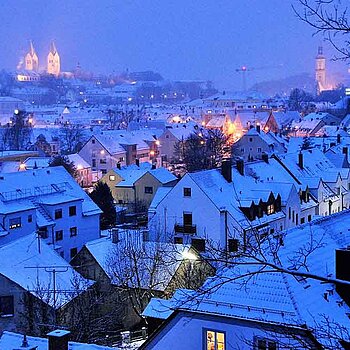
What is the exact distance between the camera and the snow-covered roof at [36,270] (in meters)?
20.0

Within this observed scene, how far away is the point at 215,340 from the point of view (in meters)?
12.1

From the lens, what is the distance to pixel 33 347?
11.7m

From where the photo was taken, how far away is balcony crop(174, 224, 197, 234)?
28297 mm

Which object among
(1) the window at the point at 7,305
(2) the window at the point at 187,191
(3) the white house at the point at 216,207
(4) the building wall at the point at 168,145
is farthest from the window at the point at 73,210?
(4) the building wall at the point at 168,145

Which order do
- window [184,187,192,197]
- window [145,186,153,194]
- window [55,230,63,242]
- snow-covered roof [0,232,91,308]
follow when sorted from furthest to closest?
window [145,186,153,194], window [55,230,63,242], window [184,187,192,197], snow-covered roof [0,232,91,308]

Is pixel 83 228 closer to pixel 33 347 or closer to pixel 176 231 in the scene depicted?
pixel 176 231

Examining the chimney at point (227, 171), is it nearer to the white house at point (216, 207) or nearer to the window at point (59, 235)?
the white house at point (216, 207)

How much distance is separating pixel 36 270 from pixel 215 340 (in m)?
10.2

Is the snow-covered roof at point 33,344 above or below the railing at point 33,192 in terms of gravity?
below

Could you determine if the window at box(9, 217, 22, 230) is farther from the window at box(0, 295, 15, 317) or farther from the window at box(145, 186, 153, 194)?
the window at box(145, 186, 153, 194)

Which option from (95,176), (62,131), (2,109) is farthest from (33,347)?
(2,109)

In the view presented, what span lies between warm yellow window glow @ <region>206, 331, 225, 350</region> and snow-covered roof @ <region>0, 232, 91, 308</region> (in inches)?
308

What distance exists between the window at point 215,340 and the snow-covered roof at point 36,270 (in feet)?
25.6

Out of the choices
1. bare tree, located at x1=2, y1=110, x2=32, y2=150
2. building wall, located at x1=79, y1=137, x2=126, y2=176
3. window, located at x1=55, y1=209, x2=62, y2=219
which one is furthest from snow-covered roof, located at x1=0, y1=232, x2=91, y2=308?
bare tree, located at x1=2, y1=110, x2=32, y2=150
